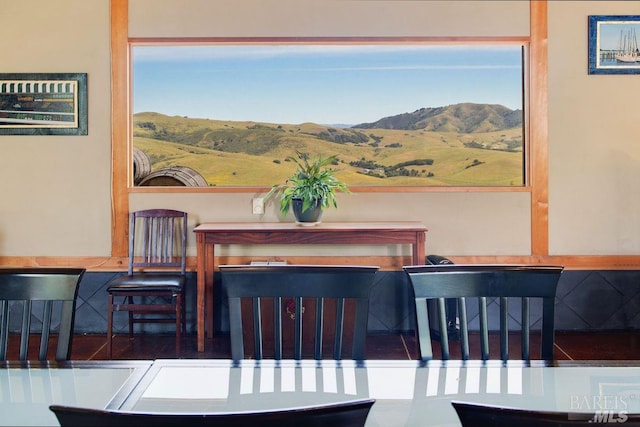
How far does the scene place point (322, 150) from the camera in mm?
4453

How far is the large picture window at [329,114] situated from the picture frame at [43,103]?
44 cm

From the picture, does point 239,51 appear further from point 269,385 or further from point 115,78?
point 269,385

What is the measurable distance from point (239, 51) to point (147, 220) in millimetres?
1510

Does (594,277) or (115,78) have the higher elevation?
(115,78)

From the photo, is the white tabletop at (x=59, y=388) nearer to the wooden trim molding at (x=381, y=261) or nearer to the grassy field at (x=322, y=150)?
the wooden trim molding at (x=381, y=261)

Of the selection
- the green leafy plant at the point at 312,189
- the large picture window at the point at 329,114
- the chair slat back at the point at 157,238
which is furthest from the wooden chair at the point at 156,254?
the green leafy plant at the point at 312,189

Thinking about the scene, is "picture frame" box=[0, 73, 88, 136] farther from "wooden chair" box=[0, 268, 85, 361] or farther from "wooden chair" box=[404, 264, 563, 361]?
"wooden chair" box=[404, 264, 563, 361]

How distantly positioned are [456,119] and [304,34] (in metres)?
1.37

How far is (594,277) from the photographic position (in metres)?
4.21

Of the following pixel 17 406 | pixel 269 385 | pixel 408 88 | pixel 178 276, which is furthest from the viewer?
pixel 408 88

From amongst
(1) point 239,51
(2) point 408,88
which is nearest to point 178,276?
(1) point 239,51

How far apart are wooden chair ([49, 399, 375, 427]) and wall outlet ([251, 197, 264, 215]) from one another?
11.6ft

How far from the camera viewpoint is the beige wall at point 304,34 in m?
4.18

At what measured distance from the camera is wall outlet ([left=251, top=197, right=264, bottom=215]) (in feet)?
14.0
